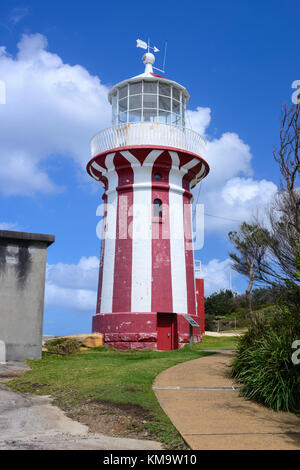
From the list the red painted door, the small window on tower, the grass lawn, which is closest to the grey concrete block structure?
the grass lawn

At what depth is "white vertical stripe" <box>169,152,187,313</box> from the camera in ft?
66.8

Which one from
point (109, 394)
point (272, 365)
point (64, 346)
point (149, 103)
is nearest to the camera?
point (109, 394)

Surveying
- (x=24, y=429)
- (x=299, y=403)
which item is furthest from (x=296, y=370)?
(x=24, y=429)

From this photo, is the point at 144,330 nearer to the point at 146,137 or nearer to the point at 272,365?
the point at 146,137

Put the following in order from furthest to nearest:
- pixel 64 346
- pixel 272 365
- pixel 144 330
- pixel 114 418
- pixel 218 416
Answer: pixel 144 330 → pixel 64 346 → pixel 272 365 → pixel 218 416 → pixel 114 418

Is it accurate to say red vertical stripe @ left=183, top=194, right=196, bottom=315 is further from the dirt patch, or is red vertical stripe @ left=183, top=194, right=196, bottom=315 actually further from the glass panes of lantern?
the dirt patch

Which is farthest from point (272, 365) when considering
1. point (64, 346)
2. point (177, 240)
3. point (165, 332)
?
point (177, 240)

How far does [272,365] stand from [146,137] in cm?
1421

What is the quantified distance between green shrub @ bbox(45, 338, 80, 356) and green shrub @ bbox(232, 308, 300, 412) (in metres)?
9.04

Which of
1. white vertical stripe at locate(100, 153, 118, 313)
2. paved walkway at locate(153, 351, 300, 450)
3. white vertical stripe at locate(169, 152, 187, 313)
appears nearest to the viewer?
paved walkway at locate(153, 351, 300, 450)

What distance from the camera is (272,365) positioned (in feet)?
27.7

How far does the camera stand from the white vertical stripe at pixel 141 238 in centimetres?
1981

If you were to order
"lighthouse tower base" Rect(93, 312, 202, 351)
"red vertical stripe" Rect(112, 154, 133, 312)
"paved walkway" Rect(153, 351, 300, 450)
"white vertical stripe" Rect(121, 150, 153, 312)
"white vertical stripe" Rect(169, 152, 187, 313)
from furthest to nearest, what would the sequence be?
"white vertical stripe" Rect(169, 152, 187, 313) < "red vertical stripe" Rect(112, 154, 133, 312) < "white vertical stripe" Rect(121, 150, 153, 312) < "lighthouse tower base" Rect(93, 312, 202, 351) < "paved walkway" Rect(153, 351, 300, 450)

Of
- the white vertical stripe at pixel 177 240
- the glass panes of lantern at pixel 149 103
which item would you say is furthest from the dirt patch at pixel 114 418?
the glass panes of lantern at pixel 149 103
